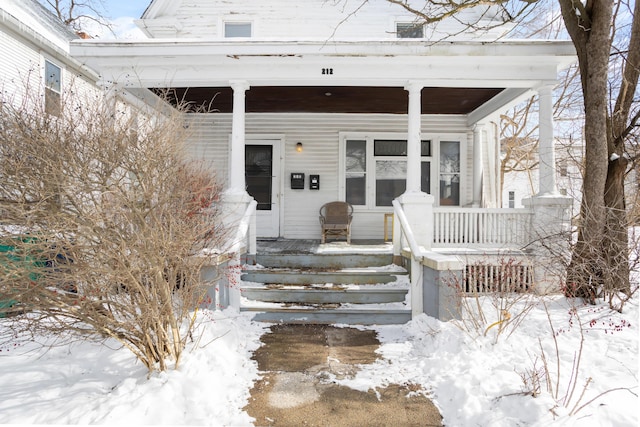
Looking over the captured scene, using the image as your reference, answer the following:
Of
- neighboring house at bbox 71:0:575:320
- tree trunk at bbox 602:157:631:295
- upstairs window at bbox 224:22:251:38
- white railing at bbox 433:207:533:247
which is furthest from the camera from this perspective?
upstairs window at bbox 224:22:251:38

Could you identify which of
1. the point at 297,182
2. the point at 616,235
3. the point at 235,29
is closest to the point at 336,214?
the point at 297,182

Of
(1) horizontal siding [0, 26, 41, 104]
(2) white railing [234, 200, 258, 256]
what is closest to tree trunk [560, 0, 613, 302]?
(2) white railing [234, 200, 258, 256]

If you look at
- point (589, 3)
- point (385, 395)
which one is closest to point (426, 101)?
point (589, 3)

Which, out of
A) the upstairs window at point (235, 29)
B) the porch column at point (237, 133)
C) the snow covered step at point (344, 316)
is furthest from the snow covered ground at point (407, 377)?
the upstairs window at point (235, 29)

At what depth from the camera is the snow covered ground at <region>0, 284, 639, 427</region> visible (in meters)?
2.60

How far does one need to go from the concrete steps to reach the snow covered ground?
0.57m

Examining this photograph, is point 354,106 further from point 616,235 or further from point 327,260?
point 616,235

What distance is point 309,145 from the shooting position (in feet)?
28.2

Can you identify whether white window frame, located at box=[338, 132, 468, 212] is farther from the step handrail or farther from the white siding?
the step handrail

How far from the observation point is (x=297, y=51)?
18.3 feet

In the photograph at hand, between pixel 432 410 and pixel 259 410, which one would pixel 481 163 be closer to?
pixel 432 410

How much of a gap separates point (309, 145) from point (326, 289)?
426 centimetres

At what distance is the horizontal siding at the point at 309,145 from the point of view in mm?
8516

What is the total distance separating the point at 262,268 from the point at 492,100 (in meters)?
5.40
